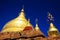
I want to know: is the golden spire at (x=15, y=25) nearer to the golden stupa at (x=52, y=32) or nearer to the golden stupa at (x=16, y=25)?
the golden stupa at (x=16, y=25)

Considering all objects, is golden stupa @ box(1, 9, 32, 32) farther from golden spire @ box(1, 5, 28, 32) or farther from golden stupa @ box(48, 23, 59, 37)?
golden stupa @ box(48, 23, 59, 37)

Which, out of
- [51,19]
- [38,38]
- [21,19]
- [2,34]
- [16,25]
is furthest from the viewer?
[21,19]

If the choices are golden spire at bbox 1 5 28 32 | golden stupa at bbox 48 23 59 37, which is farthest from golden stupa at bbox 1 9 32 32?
golden stupa at bbox 48 23 59 37

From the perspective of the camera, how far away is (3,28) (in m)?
17.6

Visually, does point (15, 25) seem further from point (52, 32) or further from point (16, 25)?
point (52, 32)

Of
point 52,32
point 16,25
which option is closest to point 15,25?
point 16,25

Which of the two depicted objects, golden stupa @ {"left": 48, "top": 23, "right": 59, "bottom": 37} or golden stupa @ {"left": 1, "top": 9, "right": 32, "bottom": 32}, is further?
golden stupa @ {"left": 1, "top": 9, "right": 32, "bottom": 32}

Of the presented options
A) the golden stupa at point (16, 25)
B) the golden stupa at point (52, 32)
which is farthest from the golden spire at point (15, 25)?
the golden stupa at point (52, 32)

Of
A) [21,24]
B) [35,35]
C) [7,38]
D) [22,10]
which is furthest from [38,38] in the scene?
[22,10]

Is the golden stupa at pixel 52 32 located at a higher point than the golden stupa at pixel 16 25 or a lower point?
lower

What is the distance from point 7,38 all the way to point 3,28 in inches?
361

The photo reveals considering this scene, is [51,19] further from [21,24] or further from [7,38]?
[21,24]

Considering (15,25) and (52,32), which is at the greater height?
(15,25)

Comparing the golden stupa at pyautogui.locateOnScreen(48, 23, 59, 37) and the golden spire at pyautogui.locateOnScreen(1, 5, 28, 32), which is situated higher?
the golden spire at pyautogui.locateOnScreen(1, 5, 28, 32)
